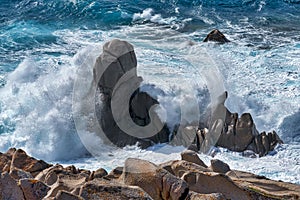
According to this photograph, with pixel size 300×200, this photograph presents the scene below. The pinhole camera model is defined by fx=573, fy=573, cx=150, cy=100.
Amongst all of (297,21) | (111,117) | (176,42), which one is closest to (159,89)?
(111,117)

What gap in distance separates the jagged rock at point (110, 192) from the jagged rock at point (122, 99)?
8908 mm

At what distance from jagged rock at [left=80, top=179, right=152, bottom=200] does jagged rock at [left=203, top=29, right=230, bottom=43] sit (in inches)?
766

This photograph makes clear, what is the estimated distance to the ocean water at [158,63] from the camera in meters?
15.3

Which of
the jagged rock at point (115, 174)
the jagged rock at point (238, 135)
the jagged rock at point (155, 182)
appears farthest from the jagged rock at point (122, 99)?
the jagged rock at point (155, 182)

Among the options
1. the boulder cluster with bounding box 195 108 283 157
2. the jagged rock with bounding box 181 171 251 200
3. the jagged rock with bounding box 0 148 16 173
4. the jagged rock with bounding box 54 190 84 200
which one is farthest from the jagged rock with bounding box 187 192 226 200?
the boulder cluster with bounding box 195 108 283 157

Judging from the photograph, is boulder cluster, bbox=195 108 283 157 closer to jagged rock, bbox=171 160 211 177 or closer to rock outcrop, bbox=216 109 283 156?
rock outcrop, bbox=216 109 283 156

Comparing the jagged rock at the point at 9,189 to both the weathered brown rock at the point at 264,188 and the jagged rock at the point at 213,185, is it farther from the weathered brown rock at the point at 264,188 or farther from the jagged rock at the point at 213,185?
the weathered brown rock at the point at 264,188

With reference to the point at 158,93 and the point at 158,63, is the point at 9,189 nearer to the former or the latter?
the point at 158,93

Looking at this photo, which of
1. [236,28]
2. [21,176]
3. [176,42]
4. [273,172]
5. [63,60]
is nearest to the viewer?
[21,176]

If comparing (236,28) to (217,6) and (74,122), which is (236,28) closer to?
(217,6)

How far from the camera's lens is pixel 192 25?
2786cm

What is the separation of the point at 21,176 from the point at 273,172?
24.3 ft

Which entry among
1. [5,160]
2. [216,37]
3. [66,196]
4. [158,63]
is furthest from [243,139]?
[216,37]

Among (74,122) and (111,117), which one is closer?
(111,117)
